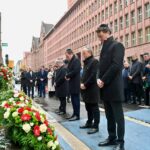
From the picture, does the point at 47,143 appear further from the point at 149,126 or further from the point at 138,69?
the point at 138,69

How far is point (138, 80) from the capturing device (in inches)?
630

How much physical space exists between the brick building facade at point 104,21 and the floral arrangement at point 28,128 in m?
44.5

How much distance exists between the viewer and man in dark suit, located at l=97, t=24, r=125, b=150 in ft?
22.3

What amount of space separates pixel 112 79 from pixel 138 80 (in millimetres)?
9271

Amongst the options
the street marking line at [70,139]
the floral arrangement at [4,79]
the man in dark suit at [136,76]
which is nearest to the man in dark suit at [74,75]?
the street marking line at [70,139]

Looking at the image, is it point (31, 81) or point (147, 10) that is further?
point (147, 10)

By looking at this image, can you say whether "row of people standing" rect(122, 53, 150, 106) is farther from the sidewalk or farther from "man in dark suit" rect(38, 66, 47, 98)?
"man in dark suit" rect(38, 66, 47, 98)

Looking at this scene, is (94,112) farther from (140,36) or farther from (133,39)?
(133,39)

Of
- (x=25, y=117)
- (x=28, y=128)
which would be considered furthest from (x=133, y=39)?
(x=28, y=128)

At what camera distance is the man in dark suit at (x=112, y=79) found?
22.3 feet

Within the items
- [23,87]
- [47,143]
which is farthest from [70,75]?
[23,87]

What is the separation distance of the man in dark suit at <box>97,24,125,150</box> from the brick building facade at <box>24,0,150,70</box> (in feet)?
142

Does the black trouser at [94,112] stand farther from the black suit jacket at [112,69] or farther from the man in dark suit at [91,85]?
the black suit jacket at [112,69]

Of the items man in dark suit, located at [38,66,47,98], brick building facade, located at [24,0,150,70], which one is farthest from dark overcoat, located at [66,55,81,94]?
brick building facade, located at [24,0,150,70]
